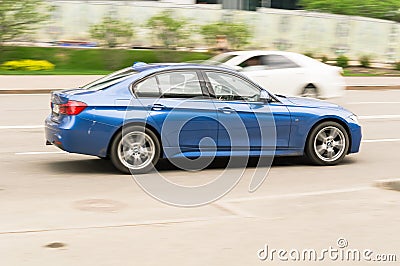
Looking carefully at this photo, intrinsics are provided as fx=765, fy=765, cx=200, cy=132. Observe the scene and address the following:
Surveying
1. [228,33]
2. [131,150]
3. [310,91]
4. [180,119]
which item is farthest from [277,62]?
[228,33]

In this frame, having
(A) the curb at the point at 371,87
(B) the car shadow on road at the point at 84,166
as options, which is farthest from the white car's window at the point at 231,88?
(A) the curb at the point at 371,87

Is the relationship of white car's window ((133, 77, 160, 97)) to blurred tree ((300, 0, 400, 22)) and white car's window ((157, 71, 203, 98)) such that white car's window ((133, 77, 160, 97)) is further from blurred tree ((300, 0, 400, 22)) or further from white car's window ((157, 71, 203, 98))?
blurred tree ((300, 0, 400, 22))

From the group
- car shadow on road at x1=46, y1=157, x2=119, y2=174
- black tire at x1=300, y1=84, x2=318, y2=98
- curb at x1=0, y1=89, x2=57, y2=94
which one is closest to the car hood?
car shadow on road at x1=46, y1=157, x2=119, y2=174

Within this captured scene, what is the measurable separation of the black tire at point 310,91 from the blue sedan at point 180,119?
8.28 meters

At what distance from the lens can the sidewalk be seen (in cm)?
2294

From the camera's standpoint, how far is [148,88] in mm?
9938

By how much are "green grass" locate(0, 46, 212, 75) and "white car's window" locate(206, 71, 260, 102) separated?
1979 cm

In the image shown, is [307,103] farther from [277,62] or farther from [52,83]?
[52,83]

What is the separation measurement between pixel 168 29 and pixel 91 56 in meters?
3.56

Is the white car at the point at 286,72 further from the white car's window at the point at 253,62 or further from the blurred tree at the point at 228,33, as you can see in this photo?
the blurred tree at the point at 228,33

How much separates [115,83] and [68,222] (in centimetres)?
307

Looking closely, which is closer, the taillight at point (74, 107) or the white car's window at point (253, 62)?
the taillight at point (74, 107)

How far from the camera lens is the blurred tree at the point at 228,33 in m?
33.3

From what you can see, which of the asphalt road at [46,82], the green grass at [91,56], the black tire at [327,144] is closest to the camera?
Result: the black tire at [327,144]
